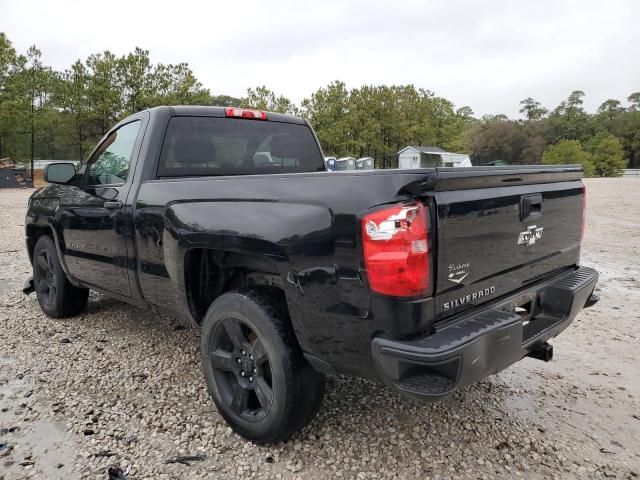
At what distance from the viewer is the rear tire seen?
14.8 ft

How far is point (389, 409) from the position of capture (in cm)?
292

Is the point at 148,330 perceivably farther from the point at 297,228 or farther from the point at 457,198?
the point at 457,198

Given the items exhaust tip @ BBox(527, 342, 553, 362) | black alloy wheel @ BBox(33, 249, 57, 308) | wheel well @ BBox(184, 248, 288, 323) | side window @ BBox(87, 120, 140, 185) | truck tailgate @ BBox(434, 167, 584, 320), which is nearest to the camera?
truck tailgate @ BBox(434, 167, 584, 320)

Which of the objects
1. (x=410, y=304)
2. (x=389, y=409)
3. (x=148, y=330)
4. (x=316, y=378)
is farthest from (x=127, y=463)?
(x=148, y=330)

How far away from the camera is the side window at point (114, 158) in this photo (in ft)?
11.6

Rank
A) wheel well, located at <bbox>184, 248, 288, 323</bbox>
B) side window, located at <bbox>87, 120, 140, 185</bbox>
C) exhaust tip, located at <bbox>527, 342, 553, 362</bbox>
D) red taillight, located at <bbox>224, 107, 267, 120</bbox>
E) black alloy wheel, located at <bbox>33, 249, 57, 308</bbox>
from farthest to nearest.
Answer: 1. black alloy wheel, located at <bbox>33, 249, 57, 308</bbox>
2. red taillight, located at <bbox>224, 107, 267, 120</bbox>
3. side window, located at <bbox>87, 120, 140, 185</bbox>
4. wheel well, located at <bbox>184, 248, 288, 323</bbox>
5. exhaust tip, located at <bbox>527, 342, 553, 362</bbox>

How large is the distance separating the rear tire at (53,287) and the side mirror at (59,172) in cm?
78

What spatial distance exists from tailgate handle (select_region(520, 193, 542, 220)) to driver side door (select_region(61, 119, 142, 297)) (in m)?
2.46

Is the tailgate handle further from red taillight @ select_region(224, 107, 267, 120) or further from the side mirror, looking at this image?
the side mirror

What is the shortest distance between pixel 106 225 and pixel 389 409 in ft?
7.80

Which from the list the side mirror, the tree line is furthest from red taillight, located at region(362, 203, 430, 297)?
the tree line

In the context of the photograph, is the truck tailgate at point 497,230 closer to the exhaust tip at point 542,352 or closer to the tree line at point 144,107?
the exhaust tip at point 542,352

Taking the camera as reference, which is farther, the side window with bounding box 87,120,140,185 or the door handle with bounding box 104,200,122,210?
→ the side window with bounding box 87,120,140,185

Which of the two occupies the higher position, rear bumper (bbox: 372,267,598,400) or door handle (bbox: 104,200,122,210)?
door handle (bbox: 104,200,122,210)
